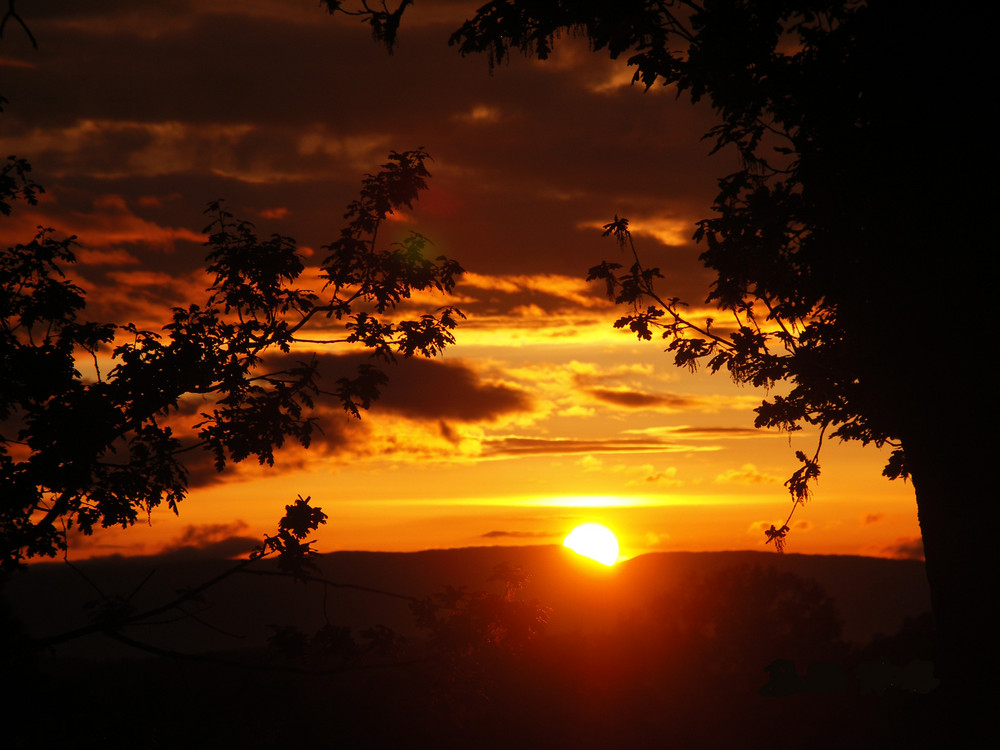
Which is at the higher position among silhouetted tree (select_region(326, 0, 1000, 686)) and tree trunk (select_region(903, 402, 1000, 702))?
silhouetted tree (select_region(326, 0, 1000, 686))

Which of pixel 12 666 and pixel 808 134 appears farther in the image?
pixel 12 666

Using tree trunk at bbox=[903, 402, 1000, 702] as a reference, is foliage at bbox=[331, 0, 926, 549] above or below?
above

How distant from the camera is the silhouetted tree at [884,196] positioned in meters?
7.19

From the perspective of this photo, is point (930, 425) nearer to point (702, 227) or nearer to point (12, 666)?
point (702, 227)

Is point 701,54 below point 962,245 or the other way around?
the other way around

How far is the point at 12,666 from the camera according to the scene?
1132cm

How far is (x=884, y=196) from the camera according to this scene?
766 cm

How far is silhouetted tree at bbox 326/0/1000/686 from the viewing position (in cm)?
719

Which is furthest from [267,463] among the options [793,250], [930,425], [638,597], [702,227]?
[638,597]

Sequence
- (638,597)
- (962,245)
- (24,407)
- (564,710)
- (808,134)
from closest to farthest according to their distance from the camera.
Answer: (962,245)
(808,134)
(24,407)
(564,710)
(638,597)

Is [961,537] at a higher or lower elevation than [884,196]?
lower

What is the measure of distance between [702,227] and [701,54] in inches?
120

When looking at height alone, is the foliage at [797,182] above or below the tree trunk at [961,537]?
above

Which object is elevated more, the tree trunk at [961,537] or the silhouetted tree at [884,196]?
the silhouetted tree at [884,196]
